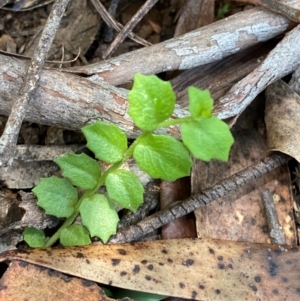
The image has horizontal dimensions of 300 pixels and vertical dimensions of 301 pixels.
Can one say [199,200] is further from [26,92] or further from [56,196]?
[26,92]

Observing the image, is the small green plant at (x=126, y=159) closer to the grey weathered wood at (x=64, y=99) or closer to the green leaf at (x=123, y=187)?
the green leaf at (x=123, y=187)

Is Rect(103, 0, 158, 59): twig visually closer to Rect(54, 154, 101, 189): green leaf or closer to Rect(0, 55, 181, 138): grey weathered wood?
Rect(0, 55, 181, 138): grey weathered wood

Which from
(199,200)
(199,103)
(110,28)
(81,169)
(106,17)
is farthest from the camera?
(110,28)

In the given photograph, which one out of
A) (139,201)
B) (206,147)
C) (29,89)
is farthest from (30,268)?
(206,147)

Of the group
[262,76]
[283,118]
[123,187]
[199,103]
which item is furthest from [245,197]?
[199,103]

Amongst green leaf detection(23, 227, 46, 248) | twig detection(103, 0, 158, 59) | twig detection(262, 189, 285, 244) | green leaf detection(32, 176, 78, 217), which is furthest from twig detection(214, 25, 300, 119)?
green leaf detection(23, 227, 46, 248)
